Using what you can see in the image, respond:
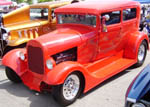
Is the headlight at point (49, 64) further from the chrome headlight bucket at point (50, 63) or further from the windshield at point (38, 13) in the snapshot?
the windshield at point (38, 13)

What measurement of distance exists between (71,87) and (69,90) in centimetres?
7

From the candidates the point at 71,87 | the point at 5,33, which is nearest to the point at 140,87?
the point at 71,87

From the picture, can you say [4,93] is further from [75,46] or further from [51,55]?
[75,46]

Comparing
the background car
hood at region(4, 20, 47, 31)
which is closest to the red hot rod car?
the background car

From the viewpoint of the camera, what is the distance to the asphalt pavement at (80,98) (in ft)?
11.8

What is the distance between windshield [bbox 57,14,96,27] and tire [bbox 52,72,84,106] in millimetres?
Result: 1311

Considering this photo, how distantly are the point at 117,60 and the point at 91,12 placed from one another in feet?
5.09

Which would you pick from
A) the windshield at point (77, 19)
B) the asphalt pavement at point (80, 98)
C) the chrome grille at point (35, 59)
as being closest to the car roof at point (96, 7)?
the windshield at point (77, 19)

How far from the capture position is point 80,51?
4047mm

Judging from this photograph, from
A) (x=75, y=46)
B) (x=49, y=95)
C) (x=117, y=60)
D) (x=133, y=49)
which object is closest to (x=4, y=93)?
(x=49, y=95)

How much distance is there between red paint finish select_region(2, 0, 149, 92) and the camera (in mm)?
3559

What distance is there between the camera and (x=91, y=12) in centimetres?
416

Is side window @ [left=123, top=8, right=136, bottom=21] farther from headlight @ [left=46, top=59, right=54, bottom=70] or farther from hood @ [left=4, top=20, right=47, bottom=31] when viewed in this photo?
hood @ [left=4, top=20, right=47, bottom=31]

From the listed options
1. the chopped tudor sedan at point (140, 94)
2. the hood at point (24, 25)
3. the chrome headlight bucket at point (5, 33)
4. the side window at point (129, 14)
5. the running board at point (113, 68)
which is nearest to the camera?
the chopped tudor sedan at point (140, 94)
